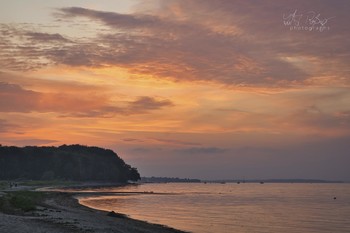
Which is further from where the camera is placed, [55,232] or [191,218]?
[191,218]

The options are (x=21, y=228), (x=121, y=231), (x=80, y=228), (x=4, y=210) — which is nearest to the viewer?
(x=21, y=228)

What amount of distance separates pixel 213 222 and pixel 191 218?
630cm

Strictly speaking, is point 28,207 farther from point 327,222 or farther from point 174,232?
point 327,222

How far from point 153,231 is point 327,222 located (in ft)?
109

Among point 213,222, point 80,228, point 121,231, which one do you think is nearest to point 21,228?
point 80,228

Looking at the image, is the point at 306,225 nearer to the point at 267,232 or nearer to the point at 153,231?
the point at 267,232

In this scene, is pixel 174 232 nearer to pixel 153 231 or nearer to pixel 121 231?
pixel 153 231

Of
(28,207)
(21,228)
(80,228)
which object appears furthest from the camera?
(28,207)

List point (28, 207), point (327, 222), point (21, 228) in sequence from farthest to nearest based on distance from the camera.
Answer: point (327, 222) → point (28, 207) → point (21, 228)

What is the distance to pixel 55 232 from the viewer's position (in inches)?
1180

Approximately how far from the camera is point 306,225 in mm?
60531

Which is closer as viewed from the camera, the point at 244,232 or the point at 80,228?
the point at 80,228

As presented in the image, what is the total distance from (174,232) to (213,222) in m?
16.3

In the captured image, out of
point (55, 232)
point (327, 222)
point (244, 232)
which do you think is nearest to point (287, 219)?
point (327, 222)
